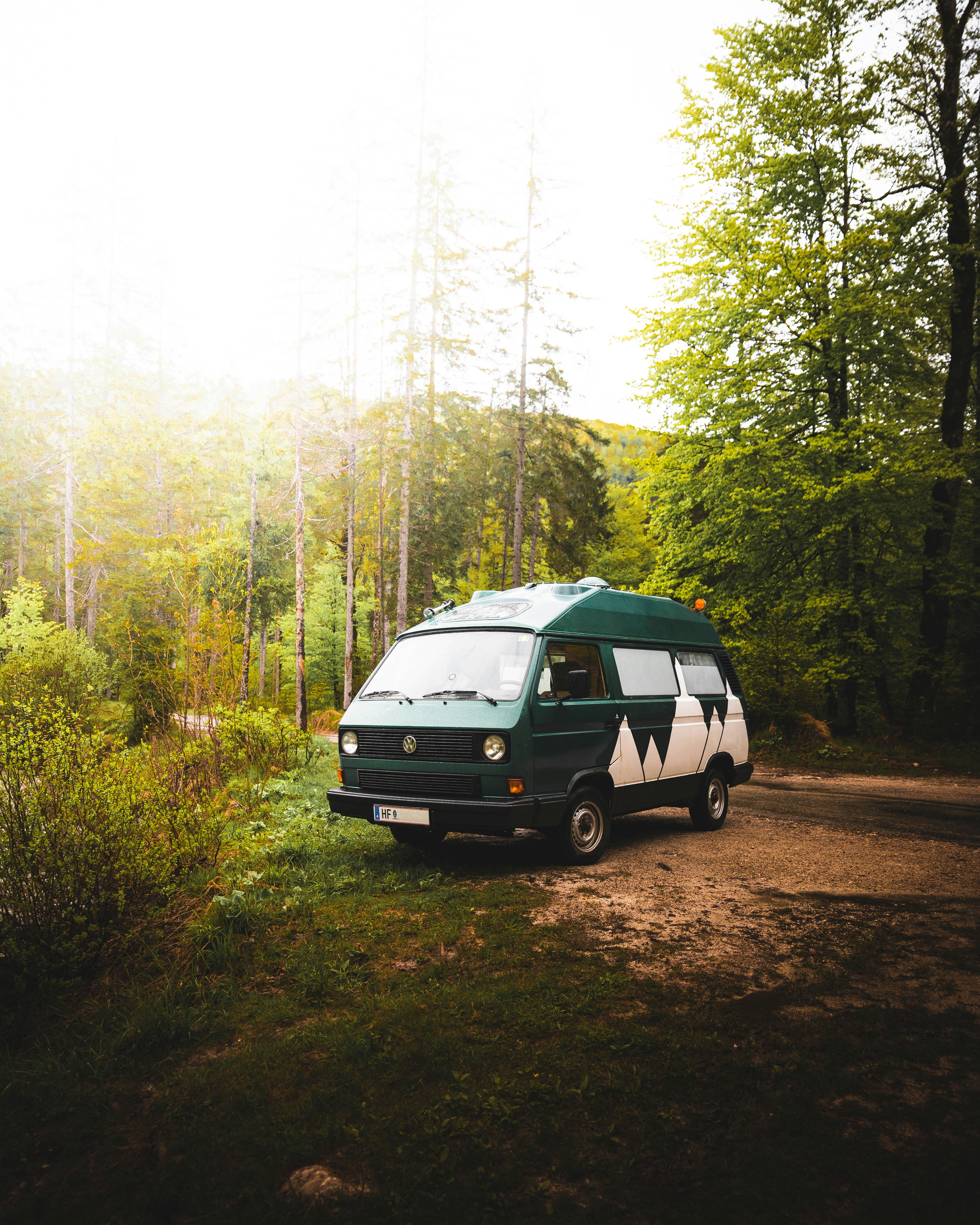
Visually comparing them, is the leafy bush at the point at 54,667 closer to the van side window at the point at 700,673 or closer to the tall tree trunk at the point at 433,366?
the van side window at the point at 700,673

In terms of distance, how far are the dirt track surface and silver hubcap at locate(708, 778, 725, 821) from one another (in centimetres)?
25

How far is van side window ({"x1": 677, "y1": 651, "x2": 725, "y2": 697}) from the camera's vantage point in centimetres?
826

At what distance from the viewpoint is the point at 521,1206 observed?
2.26 m

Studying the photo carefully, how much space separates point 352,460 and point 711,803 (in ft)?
61.1

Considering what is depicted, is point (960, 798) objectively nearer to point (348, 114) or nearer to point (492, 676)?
point (492, 676)

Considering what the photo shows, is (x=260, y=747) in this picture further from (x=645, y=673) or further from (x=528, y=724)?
(x=528, y=724)

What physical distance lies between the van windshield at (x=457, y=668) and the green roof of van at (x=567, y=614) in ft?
0.39

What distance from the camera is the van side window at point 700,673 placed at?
27.1 feet

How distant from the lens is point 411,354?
22.2 meters

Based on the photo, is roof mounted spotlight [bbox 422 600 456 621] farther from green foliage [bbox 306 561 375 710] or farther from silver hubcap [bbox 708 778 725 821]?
green foliage [bbox 306 561 375 710]

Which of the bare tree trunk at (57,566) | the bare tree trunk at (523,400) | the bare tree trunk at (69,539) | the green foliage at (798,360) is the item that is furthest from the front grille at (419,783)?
the bare tree trunk at (57,566)

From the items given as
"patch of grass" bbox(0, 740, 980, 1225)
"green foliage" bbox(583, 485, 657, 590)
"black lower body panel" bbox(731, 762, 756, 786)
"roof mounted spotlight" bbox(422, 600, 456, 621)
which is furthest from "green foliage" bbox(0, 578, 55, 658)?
"green foliage" bbox(583, 485, 657, 590)

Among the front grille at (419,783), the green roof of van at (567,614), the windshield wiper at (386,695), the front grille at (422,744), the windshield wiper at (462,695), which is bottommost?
the front grille at (419,783)

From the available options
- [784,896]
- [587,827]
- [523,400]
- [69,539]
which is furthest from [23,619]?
[784,896]
